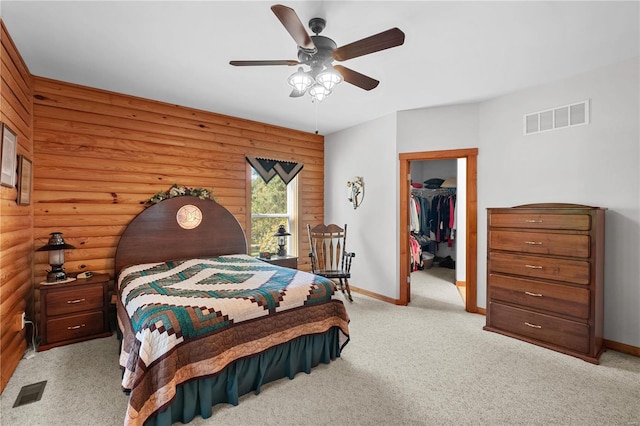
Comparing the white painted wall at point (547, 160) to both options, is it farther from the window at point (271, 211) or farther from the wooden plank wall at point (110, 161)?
the wooden plank wall at point (110, 161)

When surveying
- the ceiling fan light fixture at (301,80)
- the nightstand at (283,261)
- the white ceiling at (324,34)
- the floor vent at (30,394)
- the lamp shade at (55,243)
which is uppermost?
the white ceiling at (324,34)

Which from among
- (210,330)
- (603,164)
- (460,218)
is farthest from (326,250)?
(603,164)

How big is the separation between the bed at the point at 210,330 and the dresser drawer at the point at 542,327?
177 centimetres

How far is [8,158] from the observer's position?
229 cm

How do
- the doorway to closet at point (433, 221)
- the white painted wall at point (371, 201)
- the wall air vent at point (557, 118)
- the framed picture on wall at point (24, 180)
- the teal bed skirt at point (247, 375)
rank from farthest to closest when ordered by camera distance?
the doorway to closet at point (433, 221), the white painted wall at point (371, 201), the wall air vent at point (557, 118), the framed picture on wall at point (24, 180), the teal bed skirt at point (247, 375)

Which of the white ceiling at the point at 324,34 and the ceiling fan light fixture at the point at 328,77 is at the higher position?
the white ceiling at the point at 324,34

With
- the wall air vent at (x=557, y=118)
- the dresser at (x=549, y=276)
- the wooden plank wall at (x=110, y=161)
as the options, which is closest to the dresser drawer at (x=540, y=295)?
the dresser at (x=549, y=276)

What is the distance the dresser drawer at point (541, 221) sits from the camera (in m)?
2.68

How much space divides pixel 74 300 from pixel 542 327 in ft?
14.7

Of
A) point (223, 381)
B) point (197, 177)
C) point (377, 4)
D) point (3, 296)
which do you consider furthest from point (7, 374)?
point (377, 4)

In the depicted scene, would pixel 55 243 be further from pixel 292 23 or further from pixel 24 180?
pixel 292 23

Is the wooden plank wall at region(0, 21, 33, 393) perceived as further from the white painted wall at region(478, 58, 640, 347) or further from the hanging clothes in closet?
the hanging clothes in closet

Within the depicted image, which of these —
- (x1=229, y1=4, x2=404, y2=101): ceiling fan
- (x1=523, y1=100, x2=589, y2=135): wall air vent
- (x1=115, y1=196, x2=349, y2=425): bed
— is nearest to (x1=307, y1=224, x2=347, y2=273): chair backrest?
(x1=115, y1=196, x2=349, y2=425): bed

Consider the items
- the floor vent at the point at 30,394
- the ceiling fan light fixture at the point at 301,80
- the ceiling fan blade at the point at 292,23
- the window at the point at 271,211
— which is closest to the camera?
the ceiling fan blade at the point at 292,23
